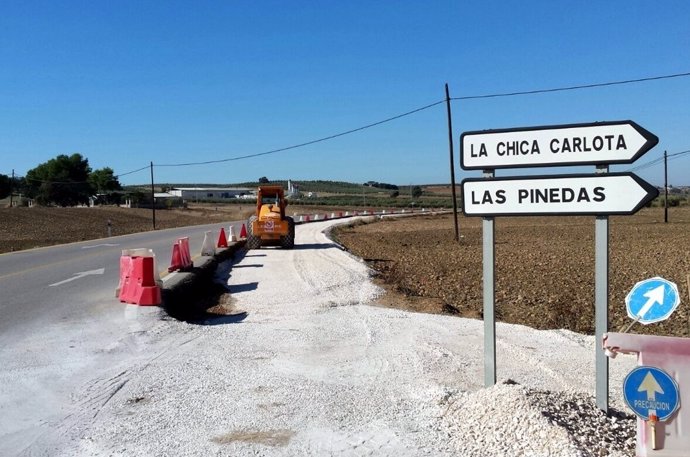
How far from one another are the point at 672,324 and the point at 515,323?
2504mm

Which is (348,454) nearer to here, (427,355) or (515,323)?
(427,355)

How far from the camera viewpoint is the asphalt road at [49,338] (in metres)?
5.65

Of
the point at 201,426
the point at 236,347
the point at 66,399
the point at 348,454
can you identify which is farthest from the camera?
the point at 236,347

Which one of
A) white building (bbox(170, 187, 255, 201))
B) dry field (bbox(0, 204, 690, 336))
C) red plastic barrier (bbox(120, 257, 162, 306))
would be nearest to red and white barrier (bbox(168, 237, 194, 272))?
red plastic barrier (bbox(120, 257, 162, 306))

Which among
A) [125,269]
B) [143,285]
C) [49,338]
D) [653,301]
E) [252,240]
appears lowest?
[49,338]

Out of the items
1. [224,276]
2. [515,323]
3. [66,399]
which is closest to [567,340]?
[515,323]

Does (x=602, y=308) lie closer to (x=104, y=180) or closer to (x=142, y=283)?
(x=142, y=283)

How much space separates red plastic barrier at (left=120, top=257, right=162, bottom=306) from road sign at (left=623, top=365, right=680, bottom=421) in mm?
7910

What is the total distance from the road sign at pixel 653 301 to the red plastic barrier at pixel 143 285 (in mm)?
7712

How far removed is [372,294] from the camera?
42.5 ft

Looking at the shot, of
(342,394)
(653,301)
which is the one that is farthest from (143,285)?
(653,301)

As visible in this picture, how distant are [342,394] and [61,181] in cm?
10805

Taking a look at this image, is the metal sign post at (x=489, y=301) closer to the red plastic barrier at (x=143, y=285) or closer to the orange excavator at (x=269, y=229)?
the red plastic barrier at (x=143, y=285)

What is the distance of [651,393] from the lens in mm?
4285
